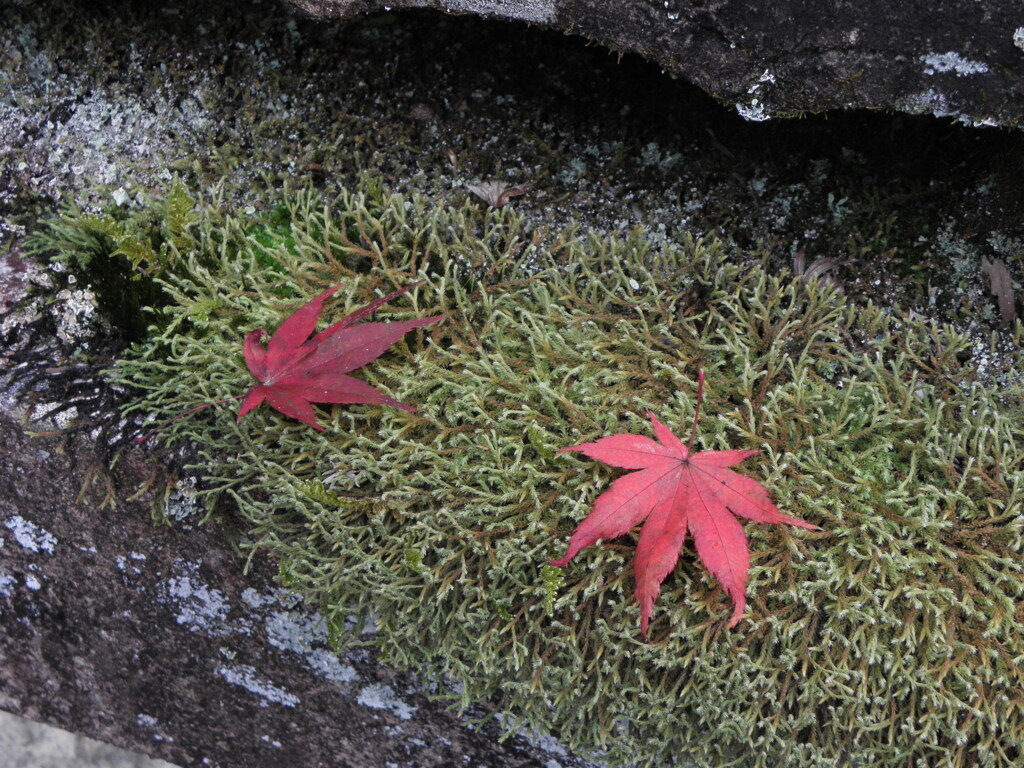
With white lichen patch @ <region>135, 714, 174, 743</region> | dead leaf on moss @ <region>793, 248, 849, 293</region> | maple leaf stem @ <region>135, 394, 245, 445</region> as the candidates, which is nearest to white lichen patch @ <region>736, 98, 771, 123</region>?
dead leaf on moss @ <region>793, 248, 849, 293</region>

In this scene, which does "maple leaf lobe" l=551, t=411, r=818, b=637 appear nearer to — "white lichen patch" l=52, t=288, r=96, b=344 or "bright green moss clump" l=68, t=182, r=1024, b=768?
"bright green moss clump" l=68, t=182, r=1024, b=768

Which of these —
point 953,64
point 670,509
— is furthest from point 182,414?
point 953,64

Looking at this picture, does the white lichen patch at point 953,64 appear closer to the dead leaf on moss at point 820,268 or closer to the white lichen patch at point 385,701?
the dead leaf on moss at point 820,268

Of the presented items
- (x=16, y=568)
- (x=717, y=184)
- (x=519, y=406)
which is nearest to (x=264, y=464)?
(x=519, y=406)

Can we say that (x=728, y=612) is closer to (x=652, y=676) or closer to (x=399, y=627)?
(x=652, y=676)

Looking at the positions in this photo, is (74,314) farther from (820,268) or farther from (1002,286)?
(1002,286)

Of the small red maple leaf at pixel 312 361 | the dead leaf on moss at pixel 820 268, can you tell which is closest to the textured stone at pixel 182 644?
the small red maple leaf at pixel 312 361
